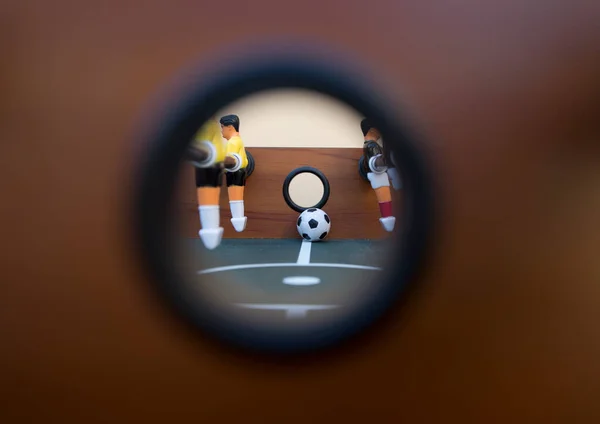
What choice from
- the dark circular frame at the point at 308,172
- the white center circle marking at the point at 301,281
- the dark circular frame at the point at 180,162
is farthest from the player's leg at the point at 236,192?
the dark circular frame at the point at 180,162

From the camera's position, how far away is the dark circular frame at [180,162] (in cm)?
48

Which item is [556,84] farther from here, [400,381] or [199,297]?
[199,297]

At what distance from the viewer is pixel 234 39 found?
18.8 inches

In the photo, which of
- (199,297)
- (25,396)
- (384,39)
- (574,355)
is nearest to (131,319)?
(199,297)

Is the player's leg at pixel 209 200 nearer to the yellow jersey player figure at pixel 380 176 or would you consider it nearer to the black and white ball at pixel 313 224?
the yellow jersey player figure at pixel 380 176

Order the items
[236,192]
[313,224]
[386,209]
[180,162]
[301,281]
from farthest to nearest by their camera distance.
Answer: [313,224] → [236,192] → [386,209] → [301,281] → [180,162]

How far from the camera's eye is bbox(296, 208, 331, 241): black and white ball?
1.72 metres

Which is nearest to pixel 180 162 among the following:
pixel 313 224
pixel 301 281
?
pixel 301 281

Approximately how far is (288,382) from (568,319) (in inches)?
14.9

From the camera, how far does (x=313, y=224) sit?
1724 mm

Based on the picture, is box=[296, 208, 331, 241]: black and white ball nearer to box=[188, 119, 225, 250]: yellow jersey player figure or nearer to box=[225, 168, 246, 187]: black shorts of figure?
box=[225, 168, 246, 187]: black shorts of figure

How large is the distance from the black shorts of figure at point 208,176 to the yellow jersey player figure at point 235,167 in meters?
0.46

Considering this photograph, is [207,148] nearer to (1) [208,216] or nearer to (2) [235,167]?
(1) [208,216]

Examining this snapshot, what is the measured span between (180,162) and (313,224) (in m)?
1.25
